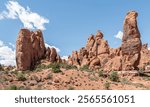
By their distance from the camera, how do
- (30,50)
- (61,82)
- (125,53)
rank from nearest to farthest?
(61,82) → (125,53) → (30,50)

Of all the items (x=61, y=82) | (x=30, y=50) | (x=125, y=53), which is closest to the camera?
(x=61, y=82)

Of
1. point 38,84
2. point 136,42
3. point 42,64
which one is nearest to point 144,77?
point 136,42

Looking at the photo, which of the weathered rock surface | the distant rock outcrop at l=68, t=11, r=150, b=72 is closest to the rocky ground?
the weathered rock surface

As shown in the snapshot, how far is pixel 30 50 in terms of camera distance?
199ft

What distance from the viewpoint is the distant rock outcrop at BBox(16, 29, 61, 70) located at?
5759 cm

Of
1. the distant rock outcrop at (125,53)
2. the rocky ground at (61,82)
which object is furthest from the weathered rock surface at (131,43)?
the rocky ground at (61,82)

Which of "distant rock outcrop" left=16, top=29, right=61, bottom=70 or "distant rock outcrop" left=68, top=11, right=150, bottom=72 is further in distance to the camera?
"distant rock outcrop" left=16, top=29, right=61, bottom=70

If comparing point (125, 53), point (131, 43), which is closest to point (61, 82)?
point (125, 53)

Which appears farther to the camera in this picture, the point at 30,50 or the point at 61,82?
the point at 30,50

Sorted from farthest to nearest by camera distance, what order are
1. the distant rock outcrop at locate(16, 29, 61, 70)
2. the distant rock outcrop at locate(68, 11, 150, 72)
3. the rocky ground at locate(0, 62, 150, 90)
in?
the distant rock outcrop at locate(16, 29, 61, 70) < the distant rock outcrop at locate(68, 11, 150, 72) < the rocky ground at locate(0, 62, 150, 90)

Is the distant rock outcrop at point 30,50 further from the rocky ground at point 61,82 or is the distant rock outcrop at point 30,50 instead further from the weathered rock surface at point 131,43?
the rocky ground at point 61,82

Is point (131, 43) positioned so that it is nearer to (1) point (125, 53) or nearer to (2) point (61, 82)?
(1) point (125, 53)

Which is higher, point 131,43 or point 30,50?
point 30,50

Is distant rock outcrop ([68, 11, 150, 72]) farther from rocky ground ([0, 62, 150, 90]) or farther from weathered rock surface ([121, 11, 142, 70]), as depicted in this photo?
rocky ground ([0, 62, 150, 90])
